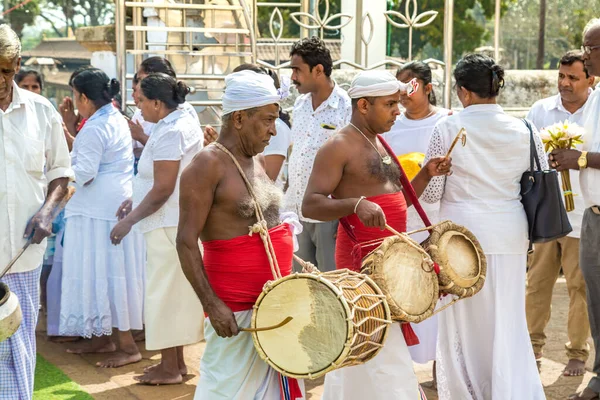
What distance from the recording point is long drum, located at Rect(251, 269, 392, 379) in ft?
12.4

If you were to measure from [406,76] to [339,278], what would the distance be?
9.62 feet

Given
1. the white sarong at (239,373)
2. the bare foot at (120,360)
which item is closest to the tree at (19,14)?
the bare foot at (120,360)

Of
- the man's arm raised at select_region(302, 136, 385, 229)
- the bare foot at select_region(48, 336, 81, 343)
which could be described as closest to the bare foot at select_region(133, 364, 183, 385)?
the bare foot at select_region(48, 336, 81, 343)

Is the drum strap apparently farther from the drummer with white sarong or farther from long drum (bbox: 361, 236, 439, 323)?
the drummer with white sarong

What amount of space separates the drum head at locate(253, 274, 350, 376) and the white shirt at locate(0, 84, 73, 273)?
155 cm

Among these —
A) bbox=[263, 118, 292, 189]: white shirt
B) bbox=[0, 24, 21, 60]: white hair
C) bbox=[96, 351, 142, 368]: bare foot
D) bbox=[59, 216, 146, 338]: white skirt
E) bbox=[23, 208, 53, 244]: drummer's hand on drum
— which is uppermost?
bbox=[0, 24, 21, 60]: white hair

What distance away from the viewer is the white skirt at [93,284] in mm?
7027

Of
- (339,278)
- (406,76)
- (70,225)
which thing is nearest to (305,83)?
(406,76)

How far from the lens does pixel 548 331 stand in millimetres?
7695

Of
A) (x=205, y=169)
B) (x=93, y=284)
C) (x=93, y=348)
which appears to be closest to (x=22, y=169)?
(x=205, y=169)

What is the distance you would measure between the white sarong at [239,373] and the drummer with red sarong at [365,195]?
726 mm

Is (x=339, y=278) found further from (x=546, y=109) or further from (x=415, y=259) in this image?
(x=546, y=109)

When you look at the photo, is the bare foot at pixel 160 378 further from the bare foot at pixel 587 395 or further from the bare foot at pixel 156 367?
the bare foot at pixel 587 395

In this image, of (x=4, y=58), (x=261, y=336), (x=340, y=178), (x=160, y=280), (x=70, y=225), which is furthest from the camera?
(x=70, y=225)
